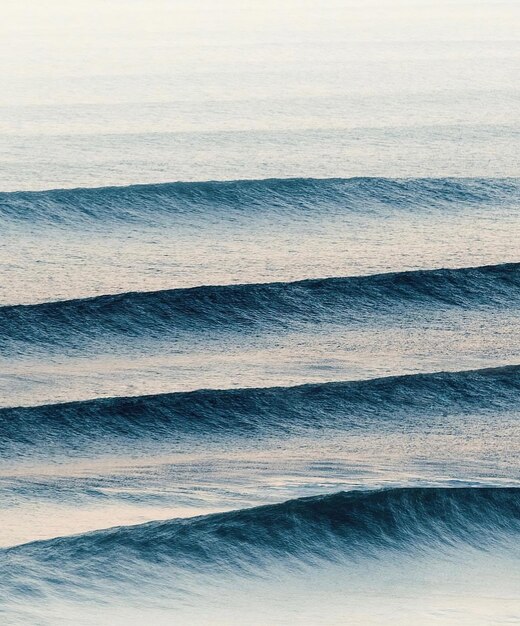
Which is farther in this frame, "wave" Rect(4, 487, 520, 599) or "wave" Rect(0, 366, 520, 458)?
"wave" Rect(0, 366, 520, 458)

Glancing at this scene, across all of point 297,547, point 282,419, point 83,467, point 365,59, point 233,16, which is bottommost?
point 297,547

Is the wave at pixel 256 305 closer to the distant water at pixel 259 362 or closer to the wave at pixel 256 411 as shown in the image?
the distant water at pixel 259 362

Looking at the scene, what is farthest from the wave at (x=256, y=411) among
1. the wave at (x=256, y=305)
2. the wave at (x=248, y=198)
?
the wave at (x=248, y=198)

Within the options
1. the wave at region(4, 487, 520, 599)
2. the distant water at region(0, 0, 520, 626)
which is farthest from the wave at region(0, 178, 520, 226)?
the wave at region(4, 487, 520, 599)

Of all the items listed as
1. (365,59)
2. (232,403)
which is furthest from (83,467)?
(365,59)

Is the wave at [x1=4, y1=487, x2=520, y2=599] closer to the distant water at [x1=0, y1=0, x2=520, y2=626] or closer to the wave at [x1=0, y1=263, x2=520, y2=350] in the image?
the distant water at [x1=0, y1=0, x2=520, y2=626]

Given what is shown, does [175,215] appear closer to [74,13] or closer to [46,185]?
[46,185]

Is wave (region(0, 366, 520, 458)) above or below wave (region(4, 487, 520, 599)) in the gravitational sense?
above
